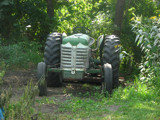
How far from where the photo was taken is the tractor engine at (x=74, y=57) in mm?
8008

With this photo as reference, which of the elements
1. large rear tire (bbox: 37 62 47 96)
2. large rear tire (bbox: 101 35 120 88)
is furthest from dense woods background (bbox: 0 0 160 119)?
large rear tire (bbox: 37 62 47 96)

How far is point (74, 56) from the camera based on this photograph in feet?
26.4

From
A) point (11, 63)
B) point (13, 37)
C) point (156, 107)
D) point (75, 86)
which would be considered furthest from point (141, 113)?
point (13, 37)

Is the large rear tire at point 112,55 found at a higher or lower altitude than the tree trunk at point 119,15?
lower

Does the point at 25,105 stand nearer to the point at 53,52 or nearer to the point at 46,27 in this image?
the point at 53,52

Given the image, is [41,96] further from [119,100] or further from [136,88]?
[136,88]

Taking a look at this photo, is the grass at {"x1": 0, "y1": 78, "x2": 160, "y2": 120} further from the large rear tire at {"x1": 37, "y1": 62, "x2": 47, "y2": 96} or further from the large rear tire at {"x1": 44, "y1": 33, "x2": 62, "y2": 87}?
the large rear tire at {"x1": 44, "y1": 33, "x2": 62, "y2": 87}

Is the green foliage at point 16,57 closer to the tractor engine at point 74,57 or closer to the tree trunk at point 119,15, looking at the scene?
the tractor engine at point 74,57

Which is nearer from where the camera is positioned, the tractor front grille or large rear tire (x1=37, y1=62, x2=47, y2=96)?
large rear tire (x1=37, y1=62, x2=47, y2=96)

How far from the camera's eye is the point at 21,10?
48.8ft

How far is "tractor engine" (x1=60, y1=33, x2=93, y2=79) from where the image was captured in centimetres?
801

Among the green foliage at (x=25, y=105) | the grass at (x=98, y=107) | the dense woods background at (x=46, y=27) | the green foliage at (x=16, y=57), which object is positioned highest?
the dense woods background at (x=46, y=27)

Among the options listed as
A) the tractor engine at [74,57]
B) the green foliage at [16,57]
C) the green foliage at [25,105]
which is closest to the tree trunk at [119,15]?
the green foliage at [16,57]

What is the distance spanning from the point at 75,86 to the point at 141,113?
3828 mm
